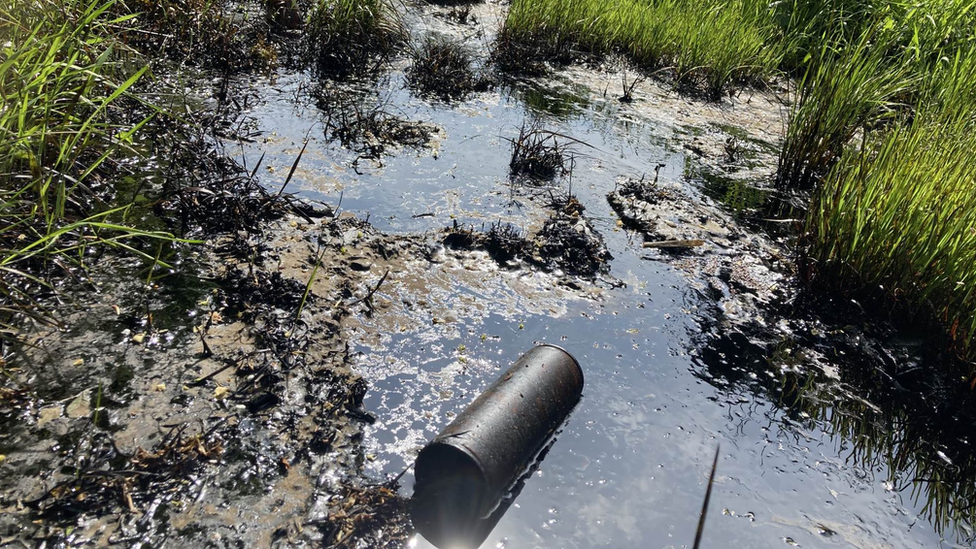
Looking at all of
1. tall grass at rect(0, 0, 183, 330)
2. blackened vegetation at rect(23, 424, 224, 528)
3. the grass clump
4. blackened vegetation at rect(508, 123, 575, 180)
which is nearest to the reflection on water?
blackened vegetation at rect(508, 123, 575, 180)

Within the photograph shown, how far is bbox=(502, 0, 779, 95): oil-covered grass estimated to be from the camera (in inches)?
308

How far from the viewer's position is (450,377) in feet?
10.3

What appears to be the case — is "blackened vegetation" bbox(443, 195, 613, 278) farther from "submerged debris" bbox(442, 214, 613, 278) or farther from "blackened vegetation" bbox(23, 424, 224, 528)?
"blackened vegetation" bbox(23, 424, 224, 528)

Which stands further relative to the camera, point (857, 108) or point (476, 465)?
point (857, 108)

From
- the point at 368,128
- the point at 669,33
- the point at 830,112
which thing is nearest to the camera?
the point at 830,112

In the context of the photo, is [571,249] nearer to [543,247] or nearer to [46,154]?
[543,247]

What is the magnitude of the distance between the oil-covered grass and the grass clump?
158 centimetres

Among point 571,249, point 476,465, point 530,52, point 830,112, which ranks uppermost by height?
point 830,112

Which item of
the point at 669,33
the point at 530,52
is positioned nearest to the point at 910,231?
the point at 530,52

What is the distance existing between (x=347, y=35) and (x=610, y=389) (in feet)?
16.5

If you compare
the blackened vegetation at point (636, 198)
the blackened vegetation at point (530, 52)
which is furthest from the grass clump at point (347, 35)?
the blackened vegetation at point (636, 198)

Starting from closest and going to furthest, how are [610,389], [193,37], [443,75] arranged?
[610,389] → [193,37] → [443,75]

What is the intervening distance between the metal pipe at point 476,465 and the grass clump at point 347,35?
16.2 ft

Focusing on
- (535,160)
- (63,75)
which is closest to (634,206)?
(535,160)
